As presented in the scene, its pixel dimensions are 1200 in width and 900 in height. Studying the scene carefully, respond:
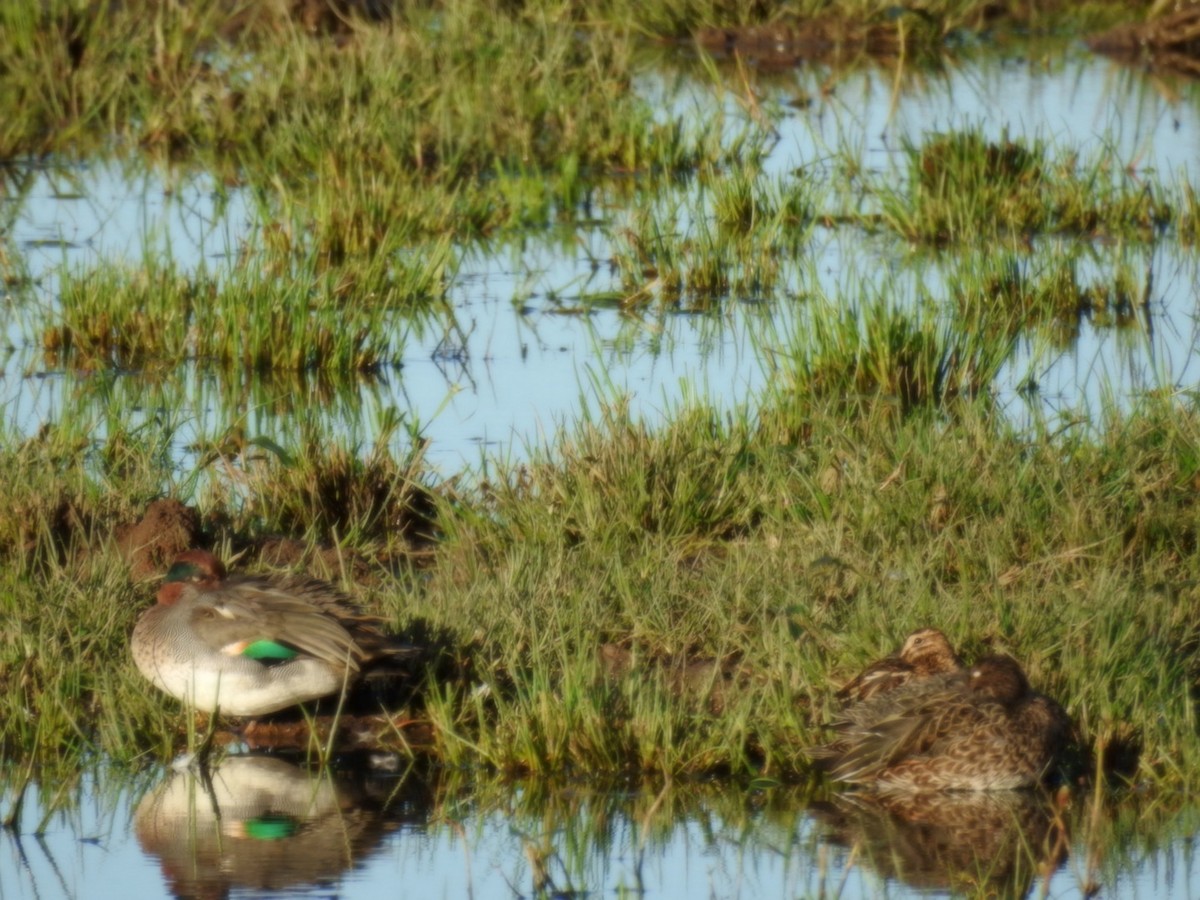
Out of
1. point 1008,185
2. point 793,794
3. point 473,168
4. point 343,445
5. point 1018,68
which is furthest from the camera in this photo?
point 1018,68

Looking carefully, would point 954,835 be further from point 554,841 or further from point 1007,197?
point 1007,197

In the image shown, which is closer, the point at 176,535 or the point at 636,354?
the point at 176,535

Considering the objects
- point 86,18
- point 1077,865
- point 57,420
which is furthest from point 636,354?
point 86,18

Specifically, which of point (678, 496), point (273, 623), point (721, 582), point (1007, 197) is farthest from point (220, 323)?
point (1007, 197)

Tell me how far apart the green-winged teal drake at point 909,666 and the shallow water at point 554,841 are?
0.37 meters

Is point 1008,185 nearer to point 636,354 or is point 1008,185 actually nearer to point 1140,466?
point 636,354

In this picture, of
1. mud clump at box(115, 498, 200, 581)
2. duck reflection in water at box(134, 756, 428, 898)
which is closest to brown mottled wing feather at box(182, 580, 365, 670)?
duck reflection in water at box(134, 756, 428, 898)

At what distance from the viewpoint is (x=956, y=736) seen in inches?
236

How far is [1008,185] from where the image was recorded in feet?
40.5

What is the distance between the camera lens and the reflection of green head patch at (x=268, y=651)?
6199 millimetres

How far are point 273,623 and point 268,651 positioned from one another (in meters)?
0.09

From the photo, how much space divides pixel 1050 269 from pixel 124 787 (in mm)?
5847

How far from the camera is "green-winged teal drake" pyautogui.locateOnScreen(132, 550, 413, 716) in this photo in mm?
6211

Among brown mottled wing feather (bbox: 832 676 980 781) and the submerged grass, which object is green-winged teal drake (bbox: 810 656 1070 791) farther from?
the submerged grass
